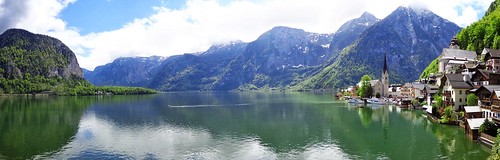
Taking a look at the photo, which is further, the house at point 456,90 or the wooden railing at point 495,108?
the house at point 456,90

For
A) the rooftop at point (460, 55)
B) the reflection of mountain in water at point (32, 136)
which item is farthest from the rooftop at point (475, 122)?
the rooftop at point (460, 55)

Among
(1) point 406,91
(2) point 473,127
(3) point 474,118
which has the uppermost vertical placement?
(1) point 406,91

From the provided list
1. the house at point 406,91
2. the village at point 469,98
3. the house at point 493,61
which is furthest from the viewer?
the house at point 406,91

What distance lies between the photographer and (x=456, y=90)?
7056 centimetres

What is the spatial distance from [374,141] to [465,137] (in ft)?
45.3

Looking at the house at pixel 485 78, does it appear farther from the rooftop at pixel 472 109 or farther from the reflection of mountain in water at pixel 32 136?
the reflection of mountain in water at pixel 32 136

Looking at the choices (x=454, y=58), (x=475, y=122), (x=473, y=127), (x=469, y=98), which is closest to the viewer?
(x=473, y=127)

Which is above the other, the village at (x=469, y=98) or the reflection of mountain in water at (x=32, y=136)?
the village at (x=469, y=98)

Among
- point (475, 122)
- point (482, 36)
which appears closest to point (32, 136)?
point (475, 122)

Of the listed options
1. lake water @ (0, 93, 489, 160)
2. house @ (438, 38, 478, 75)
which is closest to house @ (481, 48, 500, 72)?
lake water @ (0, 93, 489, 160)

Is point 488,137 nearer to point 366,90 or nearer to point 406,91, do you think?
point 406,91

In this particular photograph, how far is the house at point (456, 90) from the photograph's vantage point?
70.1 metres

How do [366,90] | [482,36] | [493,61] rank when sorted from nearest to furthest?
[493,61] < [482,36] < [366,90]

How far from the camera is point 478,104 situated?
208 ft
